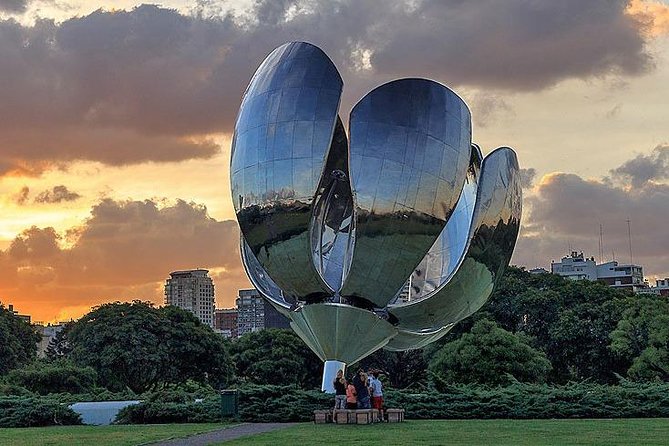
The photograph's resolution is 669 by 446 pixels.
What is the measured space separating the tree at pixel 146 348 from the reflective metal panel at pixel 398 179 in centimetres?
3013

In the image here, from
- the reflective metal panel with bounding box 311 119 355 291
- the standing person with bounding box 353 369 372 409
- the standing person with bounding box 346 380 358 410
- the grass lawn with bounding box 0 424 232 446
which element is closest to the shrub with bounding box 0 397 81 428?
the grass lawn with bounding box 0 424 232 446

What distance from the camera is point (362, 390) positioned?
75.0ft

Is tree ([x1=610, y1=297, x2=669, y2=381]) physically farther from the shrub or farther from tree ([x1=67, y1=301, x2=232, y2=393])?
the shrub

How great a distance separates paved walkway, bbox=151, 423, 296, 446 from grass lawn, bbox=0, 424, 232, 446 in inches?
15.7

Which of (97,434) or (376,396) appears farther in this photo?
(376,396)

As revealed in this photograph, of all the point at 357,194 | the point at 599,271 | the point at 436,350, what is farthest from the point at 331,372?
the point at 599,271

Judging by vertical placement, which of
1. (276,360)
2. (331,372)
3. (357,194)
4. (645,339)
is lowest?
(331,372)

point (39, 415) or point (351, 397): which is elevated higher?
point (351, 397)

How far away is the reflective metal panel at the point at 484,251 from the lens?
24922mm

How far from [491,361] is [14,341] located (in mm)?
A: 33311

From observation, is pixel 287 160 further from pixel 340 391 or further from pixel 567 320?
pixel 567 320

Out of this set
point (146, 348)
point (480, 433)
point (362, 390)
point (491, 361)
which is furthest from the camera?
point (146, 348)

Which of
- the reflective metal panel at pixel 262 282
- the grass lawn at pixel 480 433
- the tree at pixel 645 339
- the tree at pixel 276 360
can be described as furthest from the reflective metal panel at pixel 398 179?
the tree at pixel 276 360

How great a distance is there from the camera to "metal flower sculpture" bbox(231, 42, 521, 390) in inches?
907
